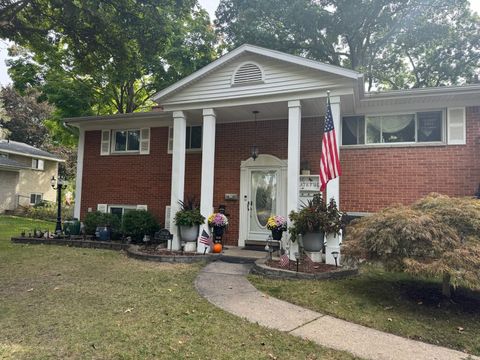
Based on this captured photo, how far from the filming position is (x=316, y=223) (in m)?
6.87

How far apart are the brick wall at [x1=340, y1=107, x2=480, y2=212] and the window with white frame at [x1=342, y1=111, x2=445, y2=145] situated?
0.81ft

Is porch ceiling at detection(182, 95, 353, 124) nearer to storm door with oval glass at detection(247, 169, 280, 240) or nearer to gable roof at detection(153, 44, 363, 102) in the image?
gable roof at detection(153, 44, 363, 102)

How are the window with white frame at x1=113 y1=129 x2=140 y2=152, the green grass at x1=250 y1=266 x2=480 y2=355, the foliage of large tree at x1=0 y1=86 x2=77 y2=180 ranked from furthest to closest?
the foliage of large tree at x1=0 y1=86 x2=77 y2=180 → the window with white frame at x1=113 y1=129 x2=140 y2=152 → the green grass at x1=250 y1=266 x2=480 y2=355

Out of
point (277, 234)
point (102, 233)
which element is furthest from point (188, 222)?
point (102, 233)

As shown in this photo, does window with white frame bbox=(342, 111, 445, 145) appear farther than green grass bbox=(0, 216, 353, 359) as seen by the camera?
Yes

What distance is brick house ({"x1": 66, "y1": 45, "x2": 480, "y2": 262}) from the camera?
25.7 ft

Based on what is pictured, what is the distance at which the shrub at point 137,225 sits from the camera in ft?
32.2

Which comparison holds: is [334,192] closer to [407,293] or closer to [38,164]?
[407,293]

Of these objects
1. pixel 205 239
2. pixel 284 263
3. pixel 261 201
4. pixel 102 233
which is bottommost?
pixel 284 263

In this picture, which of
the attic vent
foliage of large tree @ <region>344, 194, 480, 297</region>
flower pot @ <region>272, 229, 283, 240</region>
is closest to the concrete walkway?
foliage of large tree @ <region>344, 194, 480, 297</region>

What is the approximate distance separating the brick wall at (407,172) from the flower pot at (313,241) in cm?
225

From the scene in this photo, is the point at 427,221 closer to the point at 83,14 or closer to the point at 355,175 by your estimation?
the point at 355,175

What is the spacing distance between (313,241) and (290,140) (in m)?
2.30

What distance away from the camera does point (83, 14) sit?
869cm
